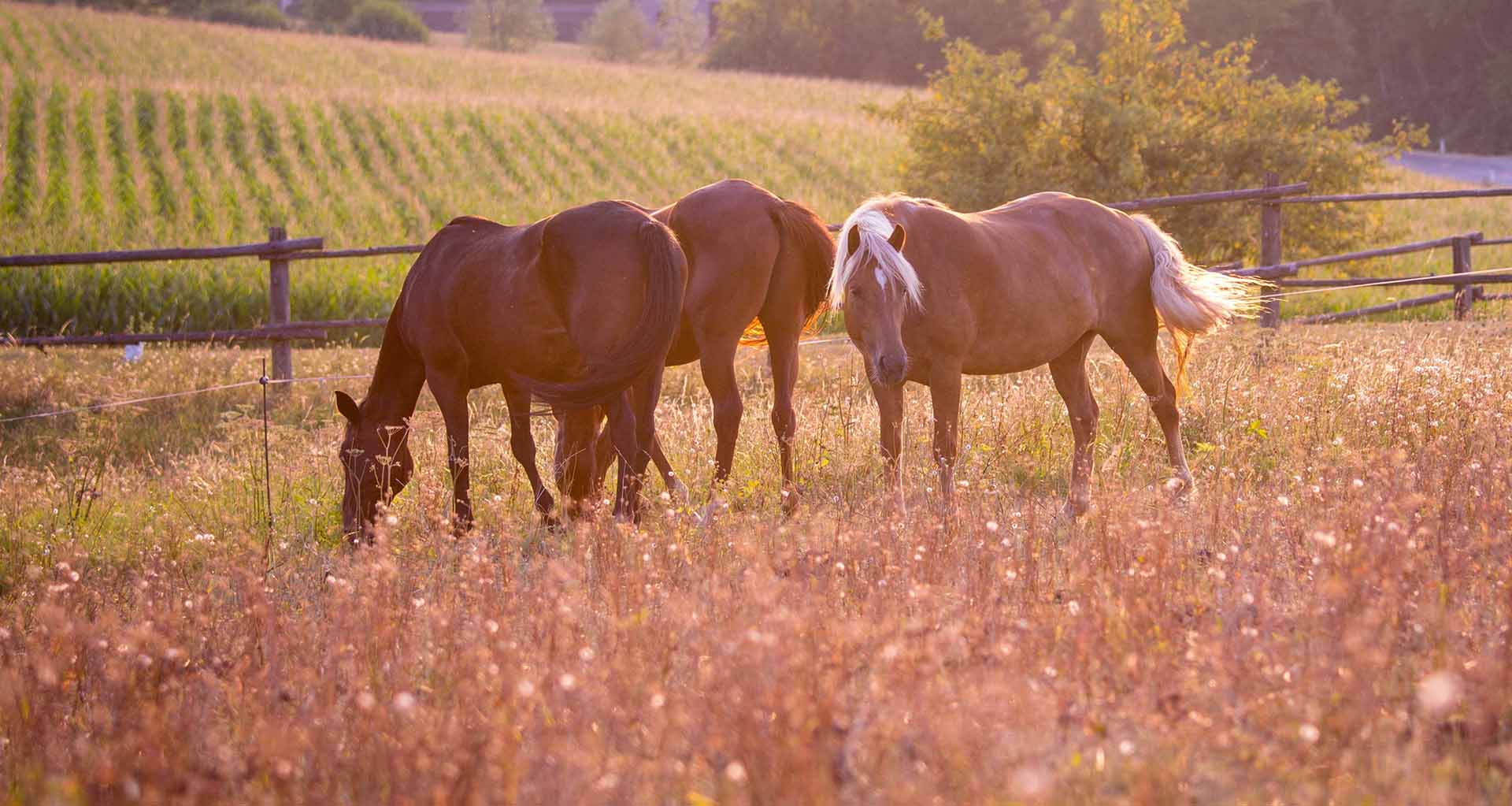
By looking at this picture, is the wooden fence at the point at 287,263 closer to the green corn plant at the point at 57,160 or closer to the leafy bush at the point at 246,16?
the green corn plant at the point at 57,160

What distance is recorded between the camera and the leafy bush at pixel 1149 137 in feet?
53.8

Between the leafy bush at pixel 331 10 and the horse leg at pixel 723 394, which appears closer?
the horse leg at pixel 723 394

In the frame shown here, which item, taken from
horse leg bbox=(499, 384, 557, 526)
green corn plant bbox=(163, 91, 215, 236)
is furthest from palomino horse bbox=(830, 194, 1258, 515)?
green corn plant bbox=(163, 91, 215, 236)

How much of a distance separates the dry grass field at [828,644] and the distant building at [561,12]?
9807 cm

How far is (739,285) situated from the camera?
5.69 metres

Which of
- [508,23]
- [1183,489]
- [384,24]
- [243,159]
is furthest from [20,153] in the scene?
[508,23]

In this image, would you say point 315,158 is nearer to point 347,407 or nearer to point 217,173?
point 217,173

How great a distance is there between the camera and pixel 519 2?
7631 cm

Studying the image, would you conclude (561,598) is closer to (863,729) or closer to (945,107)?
(863,729)

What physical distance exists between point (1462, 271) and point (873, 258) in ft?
43.1

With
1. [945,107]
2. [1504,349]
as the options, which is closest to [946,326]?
[1504,349]

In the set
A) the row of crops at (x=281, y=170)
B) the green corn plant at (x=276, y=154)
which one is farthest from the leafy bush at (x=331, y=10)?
the green corn plant at (x=276, y=154)

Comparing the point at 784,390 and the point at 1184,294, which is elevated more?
the point at 1184,294

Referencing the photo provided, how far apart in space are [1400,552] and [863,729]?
1.81m
